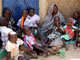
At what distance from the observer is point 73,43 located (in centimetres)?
568

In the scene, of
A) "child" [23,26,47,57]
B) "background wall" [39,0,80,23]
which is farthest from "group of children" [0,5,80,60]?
"background wall" [39,0,80,23]

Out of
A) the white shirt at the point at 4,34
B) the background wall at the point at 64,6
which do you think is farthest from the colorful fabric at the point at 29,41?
the background wall at the point at 64,6

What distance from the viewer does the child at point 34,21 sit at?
19.4 feet

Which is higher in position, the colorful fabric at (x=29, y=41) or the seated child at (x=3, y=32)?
the seated child at (x=3, y=32)

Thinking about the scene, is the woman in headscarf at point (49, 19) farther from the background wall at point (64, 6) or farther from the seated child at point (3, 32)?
the seated child at point (3, 32)

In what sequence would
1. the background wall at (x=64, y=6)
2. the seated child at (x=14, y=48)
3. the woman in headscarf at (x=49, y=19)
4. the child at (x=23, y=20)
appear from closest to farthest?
the seated child at (x=14, y=48) → the child at (x=23, y=20) → the woman in headscarf at (x=49, y=19) → the background wall at (x=64, y=6)

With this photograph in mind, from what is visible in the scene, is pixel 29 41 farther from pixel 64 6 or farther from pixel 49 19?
pixel 64 6

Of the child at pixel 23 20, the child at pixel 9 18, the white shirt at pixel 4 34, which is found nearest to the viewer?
the white shirt at pixel 4 34

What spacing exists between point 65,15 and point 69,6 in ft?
1.10

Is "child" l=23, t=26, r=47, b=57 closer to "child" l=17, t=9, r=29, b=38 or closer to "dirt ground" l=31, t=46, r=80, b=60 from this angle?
"dirt ground" l=31, t=46, r=80, b=60

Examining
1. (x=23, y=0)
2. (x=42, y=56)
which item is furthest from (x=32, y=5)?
(x=42, y=56)

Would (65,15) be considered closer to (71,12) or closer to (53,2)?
(71,12)

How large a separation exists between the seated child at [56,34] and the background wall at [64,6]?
32.1 inches

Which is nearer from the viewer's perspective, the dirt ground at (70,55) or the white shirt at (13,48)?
the white shirt at (13,48)
